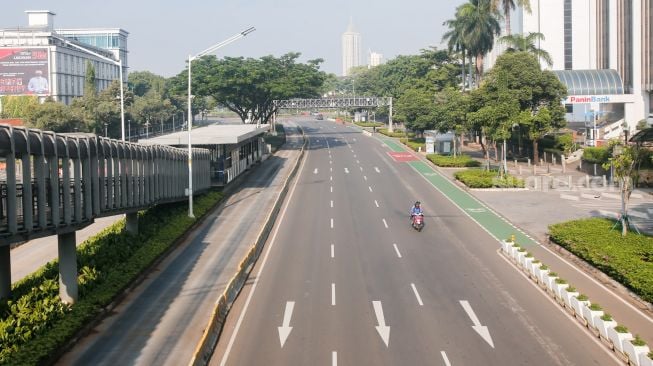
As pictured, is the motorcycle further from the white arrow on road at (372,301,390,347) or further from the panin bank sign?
the panin bank sign

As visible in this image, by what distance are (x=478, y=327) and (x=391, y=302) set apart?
4447 mm

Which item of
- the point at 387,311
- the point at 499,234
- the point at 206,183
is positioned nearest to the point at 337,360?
the point at 387,311

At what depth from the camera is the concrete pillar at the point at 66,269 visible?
28.1m

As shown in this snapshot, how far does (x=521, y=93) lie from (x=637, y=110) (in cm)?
3781

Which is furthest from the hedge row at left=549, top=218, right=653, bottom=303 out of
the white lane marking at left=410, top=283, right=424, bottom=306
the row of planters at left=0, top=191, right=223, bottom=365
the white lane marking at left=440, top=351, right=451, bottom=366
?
the row of planters at left=0, top=191, right=223, bottom=365

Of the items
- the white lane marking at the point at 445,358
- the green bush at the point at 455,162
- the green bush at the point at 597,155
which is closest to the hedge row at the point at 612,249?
the white lane marking at the point at 445,358

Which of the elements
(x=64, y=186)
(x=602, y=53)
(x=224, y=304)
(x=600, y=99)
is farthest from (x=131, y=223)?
(x=602, y=53)

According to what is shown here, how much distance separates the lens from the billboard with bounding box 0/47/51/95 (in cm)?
15538

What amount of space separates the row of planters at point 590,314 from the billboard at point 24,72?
469 ft

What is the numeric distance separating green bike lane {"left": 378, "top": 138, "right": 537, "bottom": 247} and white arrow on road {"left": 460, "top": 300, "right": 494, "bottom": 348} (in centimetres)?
1314

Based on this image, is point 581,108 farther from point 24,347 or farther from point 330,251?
point 24,347

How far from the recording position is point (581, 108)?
127750mm

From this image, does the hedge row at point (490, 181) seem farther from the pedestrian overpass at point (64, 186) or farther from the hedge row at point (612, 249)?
the pedestrian overpass at point (64, 186)

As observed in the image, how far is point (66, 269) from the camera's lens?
2812 cm
